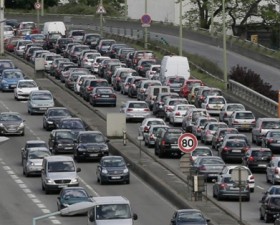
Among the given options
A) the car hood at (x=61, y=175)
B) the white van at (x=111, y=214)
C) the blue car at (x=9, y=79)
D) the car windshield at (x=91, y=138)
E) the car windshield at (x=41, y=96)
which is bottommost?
the blue car at (x=9, y=79)

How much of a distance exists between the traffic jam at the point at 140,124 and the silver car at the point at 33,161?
0.15 ft

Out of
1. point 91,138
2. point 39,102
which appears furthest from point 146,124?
point 39,102

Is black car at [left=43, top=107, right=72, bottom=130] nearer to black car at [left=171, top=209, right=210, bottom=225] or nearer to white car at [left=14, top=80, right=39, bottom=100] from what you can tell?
white car at [left=14, top=80, right=39, bottom=100]

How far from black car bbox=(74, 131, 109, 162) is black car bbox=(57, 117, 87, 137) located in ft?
17.0

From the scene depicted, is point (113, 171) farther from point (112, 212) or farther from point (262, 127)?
point (112, 212)

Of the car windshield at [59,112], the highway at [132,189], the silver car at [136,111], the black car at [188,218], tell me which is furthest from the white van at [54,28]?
the black car at [188,218]

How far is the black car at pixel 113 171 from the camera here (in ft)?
206

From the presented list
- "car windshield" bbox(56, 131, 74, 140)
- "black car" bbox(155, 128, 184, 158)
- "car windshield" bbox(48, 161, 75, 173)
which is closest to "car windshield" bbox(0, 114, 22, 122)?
"car windshield" bbox(56, 131, 74, 140)

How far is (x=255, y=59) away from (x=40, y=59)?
22.8 m

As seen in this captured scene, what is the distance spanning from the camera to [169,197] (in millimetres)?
59062

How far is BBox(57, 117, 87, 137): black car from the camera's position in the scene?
3002 inches

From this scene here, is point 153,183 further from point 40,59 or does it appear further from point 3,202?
point 40,59

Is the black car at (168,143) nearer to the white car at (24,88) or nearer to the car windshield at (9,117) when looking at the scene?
the car windshield at (9,117)

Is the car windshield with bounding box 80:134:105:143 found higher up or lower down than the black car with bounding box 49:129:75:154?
higher up
